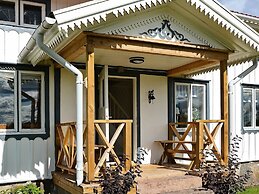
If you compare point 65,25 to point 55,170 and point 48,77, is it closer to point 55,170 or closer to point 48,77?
point 48,77

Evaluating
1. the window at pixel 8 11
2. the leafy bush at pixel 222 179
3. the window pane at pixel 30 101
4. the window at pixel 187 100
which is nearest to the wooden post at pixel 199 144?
the leafy bush at pixel 222 179

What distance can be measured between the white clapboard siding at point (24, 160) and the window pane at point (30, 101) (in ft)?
1.23

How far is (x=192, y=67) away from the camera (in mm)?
8258

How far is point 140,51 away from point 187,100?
363cm

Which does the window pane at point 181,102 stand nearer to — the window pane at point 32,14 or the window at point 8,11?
the window pane at point 32,14

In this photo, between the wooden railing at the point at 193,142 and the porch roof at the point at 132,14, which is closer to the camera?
the porch roof at the point at 132,14

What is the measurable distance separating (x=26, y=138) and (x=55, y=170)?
0.93 metres

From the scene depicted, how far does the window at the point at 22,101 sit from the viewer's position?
739cm

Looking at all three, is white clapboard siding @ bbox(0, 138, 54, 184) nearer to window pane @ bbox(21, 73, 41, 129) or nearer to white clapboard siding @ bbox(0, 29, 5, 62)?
window pane @ bbox(21, 73, 41, 129)

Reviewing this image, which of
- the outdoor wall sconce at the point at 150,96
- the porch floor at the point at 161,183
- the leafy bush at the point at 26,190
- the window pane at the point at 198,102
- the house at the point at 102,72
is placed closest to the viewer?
the house at the point at 102,72

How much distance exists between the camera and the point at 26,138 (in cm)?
741

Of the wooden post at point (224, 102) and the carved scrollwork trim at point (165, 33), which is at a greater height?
the carved scrollwork trim at point (165, 33)

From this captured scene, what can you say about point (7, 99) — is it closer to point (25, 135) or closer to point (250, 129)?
point (25, 135)

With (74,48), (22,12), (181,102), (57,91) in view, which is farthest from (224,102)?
(22,12)
